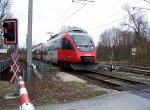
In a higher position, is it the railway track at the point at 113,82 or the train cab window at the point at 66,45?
the train cab window at the point at 66,45

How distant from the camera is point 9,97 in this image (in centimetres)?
1225

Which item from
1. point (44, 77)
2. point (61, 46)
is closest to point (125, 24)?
point (61, 46)

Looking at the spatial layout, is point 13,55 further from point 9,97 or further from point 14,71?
point 9,97

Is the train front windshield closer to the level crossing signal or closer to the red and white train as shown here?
the red and white train

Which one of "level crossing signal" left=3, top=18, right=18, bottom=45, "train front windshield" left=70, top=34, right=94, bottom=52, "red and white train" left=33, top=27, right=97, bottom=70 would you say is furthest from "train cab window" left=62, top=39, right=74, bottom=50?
"level crossing signal" left=3, top=18, right=18, bottom=45

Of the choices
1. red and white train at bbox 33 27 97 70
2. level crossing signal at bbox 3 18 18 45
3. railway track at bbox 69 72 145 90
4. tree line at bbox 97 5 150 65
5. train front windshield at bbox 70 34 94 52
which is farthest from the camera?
tree line at bbox 97 5 150 65

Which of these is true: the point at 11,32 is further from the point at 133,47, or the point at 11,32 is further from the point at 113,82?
the point at 133,47

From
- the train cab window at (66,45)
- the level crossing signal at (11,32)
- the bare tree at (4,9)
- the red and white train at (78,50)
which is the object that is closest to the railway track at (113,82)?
the level crossing signal at (11,32)

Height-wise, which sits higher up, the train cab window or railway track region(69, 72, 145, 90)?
the train cab window

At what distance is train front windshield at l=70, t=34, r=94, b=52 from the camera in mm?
26234

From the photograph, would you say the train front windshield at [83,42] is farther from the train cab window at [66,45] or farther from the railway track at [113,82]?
the railway track at [113,82]

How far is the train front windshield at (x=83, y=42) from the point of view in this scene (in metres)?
26.2

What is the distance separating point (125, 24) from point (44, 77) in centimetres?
6591

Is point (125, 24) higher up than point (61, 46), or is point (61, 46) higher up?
point (125, 24)
